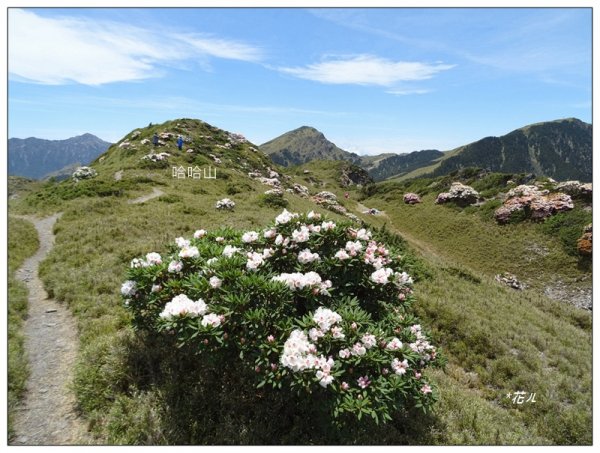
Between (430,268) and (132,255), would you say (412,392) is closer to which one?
(132,255)

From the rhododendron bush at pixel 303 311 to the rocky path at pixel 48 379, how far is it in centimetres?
189

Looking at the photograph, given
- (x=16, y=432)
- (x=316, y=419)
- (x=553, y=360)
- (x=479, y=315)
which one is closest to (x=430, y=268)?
(x=479, y=315)

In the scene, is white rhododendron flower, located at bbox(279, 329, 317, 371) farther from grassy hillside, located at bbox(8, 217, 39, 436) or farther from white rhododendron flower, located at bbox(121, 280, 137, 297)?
grassy hillside, located at bbox(8, 217, 39, 436)

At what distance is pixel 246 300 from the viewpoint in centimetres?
564

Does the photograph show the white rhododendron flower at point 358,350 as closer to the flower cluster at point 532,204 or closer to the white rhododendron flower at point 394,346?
the white rhododendron flower at point 394,346

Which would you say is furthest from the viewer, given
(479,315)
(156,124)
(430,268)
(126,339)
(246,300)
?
(156,124)

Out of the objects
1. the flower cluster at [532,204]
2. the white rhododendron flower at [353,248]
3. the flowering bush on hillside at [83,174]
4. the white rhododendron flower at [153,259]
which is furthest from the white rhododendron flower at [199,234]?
the flower cluster at [532,204]

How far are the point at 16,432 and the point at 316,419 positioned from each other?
5.01m

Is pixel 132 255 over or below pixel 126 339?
over

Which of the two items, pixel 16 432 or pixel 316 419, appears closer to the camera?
pixel 16 432

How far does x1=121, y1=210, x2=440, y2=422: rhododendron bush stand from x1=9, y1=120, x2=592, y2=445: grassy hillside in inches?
32.4

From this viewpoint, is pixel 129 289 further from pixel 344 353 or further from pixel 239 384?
pixel 344 353

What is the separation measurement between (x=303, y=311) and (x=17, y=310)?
8.75m

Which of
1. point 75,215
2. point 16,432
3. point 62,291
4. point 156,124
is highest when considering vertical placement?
point 156,124
